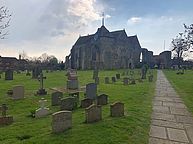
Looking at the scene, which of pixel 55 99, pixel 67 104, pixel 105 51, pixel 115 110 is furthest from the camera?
pixel 105 51

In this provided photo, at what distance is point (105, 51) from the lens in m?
Result: 70.3

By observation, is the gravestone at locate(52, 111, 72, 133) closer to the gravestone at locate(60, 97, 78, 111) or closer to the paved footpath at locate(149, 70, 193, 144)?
the paved footpath at locate(149, 70, 193, 144)

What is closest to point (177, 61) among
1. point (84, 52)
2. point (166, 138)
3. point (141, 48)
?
point (141, 48)

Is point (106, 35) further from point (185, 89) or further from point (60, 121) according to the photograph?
point (60, 121)

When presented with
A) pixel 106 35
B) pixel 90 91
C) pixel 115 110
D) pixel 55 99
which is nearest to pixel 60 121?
pixel 115 110

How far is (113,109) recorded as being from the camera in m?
9.40

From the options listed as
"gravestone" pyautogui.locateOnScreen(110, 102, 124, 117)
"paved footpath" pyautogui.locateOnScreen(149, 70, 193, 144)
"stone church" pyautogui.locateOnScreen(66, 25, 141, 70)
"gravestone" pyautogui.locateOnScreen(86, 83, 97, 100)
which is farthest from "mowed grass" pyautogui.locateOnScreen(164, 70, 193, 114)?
"stone church" pyautogui.locateOnScreen(66, 25, 141, 70)

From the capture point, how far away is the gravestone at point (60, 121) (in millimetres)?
7535

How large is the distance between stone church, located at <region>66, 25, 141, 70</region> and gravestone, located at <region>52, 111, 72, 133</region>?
189 ft

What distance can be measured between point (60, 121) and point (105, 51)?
63252 mm

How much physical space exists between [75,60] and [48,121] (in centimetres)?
7512

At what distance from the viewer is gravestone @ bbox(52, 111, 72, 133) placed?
297 inches

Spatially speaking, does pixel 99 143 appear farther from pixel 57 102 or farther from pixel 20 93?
pixel 20 93

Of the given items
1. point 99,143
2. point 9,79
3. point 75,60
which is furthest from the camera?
point 75,60
